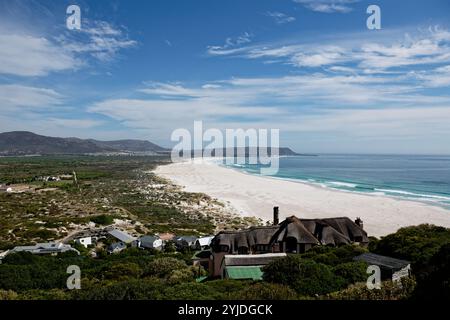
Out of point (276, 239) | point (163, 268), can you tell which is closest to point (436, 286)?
point (163, 268)

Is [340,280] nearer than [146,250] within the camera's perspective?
Yes

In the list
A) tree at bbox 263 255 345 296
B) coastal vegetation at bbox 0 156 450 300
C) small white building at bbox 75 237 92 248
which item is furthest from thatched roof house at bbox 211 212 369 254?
small white building at bbox 75 237 92 248

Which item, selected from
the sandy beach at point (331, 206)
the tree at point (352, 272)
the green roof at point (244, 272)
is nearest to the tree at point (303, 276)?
the tree at point (352, 272)

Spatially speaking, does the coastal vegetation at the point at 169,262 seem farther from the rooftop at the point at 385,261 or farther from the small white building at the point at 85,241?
the small white building at the point at 85,241

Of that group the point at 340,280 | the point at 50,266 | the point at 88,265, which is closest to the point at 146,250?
the point at 88,265

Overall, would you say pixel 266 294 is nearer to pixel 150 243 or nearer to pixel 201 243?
pixel 201 243
